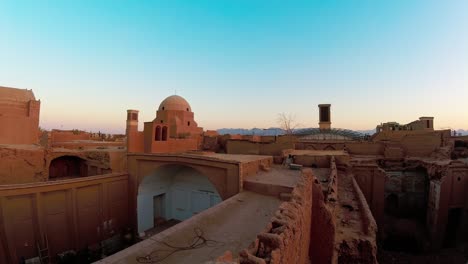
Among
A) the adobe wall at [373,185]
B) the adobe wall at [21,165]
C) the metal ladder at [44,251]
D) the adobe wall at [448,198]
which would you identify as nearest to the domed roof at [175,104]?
the adobe wall at [21,165]

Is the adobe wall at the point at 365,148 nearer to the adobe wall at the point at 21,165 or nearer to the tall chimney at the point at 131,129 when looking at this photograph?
the tall chimney at the point at 131,129

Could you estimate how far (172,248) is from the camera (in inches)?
228

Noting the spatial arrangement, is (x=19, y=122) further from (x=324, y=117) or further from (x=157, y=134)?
(x=324, y=117)

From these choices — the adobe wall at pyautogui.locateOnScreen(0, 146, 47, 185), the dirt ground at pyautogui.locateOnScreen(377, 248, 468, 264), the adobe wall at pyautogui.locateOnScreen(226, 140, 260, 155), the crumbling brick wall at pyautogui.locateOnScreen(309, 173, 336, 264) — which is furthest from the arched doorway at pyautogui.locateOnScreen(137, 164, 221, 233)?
the dirt ground at pyautogui.locateOnScreen(377, 248, 468, 264)

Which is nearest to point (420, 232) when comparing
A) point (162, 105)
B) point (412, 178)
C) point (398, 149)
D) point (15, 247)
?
point (412, 178)

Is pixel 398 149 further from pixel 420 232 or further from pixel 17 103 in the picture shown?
pixel 17 103

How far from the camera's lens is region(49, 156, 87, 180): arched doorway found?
1970 centimetres

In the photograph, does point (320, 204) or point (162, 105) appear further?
point (162, 105)

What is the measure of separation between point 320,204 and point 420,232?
15.5 metres

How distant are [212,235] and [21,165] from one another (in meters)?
16.7

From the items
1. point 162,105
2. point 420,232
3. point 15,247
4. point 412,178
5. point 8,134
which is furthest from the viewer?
point 162,105

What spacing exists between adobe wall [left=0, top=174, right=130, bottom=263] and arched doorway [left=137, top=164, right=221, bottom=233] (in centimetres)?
142

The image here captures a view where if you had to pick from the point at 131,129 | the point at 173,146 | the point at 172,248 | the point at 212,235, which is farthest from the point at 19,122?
the point at 212,235

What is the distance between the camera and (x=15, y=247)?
1123 centimetres
